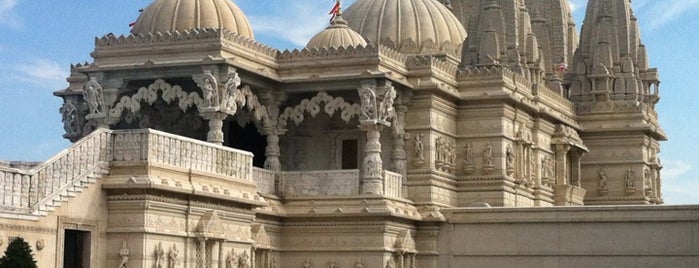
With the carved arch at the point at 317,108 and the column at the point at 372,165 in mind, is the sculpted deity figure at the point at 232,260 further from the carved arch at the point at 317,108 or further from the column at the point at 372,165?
the carved arch at the point at 317,108

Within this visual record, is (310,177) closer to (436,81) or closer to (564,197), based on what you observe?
(436,81)

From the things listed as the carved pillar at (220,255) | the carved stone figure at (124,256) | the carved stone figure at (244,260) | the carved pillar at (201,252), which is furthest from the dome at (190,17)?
A: the carved stone figure at (124,256)

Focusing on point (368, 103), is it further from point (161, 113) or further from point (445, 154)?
point (161, 113)

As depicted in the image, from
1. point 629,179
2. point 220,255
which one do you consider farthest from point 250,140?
point 629,179

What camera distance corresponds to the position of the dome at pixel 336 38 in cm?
3503

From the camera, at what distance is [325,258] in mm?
33312

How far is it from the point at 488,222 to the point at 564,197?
6758 mm

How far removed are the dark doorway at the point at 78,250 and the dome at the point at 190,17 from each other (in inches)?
386

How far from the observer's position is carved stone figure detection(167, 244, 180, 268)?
80.9 feet

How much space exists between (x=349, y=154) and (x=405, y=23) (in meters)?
5.79

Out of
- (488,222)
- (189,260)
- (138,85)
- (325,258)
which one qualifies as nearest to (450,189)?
(488,222)

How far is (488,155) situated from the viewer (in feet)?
119

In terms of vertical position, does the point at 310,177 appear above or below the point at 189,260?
above

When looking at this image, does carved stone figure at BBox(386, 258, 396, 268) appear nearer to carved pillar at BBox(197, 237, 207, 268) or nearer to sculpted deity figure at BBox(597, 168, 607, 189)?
carved pillar at BBox(197, 237, 207, 268)
